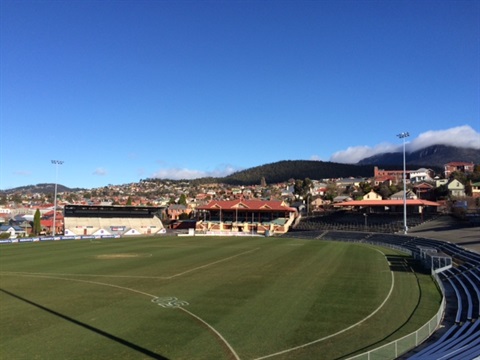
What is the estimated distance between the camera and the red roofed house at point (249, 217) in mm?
93625

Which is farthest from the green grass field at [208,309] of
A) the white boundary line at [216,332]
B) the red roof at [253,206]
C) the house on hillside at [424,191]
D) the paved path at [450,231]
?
the house on hillside at [424,191]

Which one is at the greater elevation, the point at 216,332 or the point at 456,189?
the point at 456,189

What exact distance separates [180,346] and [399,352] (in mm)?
7621

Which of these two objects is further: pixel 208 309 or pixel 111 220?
pixel 111 220

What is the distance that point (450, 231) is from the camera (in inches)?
2288

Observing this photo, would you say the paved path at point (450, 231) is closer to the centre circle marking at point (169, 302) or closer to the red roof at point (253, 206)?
the centre circle marking at point (169, 302)

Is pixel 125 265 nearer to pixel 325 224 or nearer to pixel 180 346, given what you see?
pixel 180 346

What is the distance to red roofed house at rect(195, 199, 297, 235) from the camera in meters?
93.6

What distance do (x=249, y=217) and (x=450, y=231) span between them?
4898 centimetres

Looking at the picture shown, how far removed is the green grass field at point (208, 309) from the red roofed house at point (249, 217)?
56.0 m

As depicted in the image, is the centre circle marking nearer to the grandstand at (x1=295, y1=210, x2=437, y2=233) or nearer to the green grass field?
the green grass field

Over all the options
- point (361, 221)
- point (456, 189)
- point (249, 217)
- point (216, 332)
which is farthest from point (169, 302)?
point (456, 189)

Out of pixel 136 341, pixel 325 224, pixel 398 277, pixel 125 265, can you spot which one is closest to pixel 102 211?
pixel 325 224

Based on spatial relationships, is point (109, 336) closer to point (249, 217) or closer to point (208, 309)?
point (208, 309)
